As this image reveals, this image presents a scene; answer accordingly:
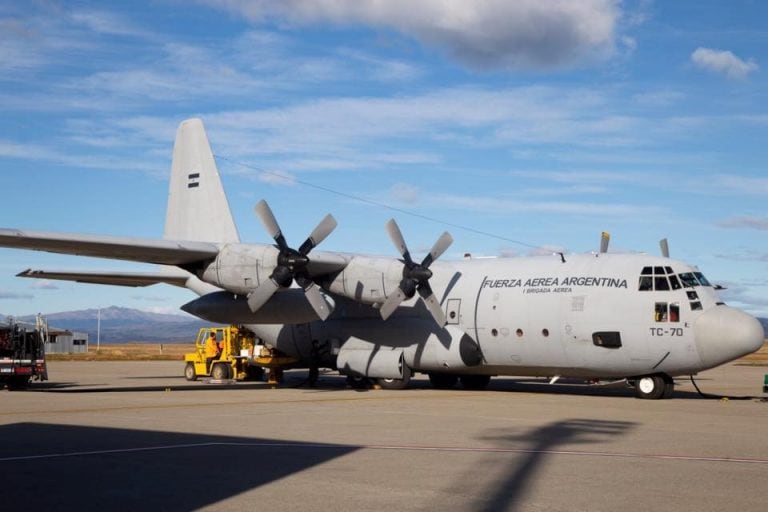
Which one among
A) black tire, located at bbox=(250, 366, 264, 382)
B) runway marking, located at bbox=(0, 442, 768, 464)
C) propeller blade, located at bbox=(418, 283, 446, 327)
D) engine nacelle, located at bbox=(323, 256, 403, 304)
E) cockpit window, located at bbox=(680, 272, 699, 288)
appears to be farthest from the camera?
black tire, located at bbox=(250, 366, 264, 382)

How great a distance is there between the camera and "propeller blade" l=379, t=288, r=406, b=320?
25.7 meters

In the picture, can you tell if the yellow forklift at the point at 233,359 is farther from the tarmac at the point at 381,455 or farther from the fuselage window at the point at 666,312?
the fuselage window at the point at 666,312

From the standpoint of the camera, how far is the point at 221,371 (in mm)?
34000

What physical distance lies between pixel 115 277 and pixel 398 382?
32.7 feet

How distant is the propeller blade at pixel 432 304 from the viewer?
2584cm

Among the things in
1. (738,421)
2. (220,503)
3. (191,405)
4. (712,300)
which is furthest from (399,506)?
(712,300)

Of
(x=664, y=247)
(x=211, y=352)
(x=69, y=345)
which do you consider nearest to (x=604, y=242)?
(x=664, y=247)

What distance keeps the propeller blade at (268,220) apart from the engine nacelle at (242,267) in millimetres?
369

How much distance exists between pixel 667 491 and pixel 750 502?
0.87m

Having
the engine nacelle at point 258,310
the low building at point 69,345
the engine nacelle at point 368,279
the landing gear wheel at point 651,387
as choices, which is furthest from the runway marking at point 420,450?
the low building at point 69,345

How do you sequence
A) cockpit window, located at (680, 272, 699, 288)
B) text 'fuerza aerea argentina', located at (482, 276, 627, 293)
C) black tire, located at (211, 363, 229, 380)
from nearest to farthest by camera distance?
cockpit window, located at (680, 272, 699, 288) → text 'fuerza aerea argentina', located at (482, 276, 627, 293) → black tire, located at (211, 363, 229, 380)

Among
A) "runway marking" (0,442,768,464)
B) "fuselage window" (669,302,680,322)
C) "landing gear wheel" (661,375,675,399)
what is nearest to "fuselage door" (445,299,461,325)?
→ "landing gear wheel" (661,375,675,399)

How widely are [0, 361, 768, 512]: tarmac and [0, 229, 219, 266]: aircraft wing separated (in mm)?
4039

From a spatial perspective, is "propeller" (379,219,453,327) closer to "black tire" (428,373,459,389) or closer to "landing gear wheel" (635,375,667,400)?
"black tire" (428,373,459,389)
